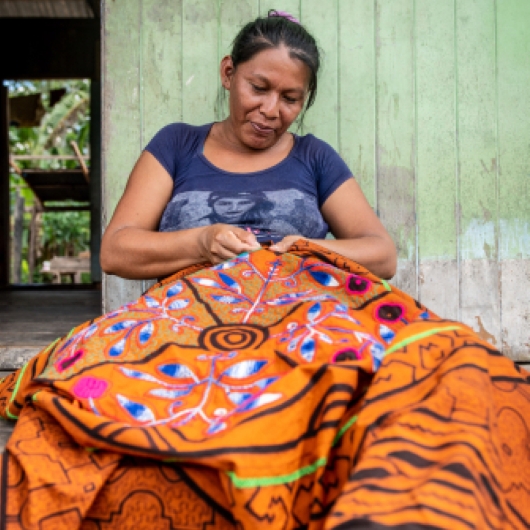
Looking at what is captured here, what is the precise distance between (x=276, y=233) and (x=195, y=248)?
0.89ft

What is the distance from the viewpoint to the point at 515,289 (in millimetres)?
2363

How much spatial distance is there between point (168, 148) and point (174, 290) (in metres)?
0.67

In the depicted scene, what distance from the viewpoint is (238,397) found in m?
1.00

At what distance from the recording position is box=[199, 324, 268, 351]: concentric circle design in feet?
3.75

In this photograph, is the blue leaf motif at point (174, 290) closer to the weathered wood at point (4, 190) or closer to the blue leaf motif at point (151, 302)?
the blue leaf motif at point (151, 302)

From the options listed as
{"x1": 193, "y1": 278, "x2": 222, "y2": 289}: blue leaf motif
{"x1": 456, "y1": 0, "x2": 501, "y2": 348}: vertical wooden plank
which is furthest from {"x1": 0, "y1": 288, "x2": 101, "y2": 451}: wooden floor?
{"x1": 456, "y1": 0, "x2": 501, "y2": 348}: vertical wooden plank

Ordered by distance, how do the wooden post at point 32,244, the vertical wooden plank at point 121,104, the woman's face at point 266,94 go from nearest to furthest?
1. the woman's face at point 266,94
2. the vertical wooden plank at point 121,104
3. the wooden post at point 32,244

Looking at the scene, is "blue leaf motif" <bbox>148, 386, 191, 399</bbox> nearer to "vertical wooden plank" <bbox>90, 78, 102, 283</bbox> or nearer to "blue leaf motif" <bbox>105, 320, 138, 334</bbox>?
"blue leaf motif" <bbox>105, 320, 138, 334</bbox>

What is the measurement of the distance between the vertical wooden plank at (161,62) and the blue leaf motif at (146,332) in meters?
1.28

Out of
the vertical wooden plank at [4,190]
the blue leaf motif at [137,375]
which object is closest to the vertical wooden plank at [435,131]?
the blue leaf motif at [137,375]

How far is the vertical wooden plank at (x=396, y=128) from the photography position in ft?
7.75

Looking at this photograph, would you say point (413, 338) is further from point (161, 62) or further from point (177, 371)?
point (161, 62)

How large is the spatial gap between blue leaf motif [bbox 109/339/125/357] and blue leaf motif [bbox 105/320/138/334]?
44 millimetres

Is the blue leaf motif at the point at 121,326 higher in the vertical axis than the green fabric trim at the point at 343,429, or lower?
higher
